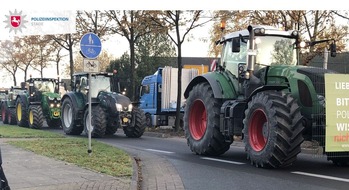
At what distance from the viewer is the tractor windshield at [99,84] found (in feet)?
63.8

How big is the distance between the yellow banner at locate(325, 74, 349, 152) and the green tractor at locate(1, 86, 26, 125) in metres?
21.6

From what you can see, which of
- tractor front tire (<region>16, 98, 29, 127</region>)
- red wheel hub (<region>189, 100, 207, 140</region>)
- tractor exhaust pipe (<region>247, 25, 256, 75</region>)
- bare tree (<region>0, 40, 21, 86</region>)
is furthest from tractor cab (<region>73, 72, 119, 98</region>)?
bare tree (<region>0, 40, 21, 86</region>)

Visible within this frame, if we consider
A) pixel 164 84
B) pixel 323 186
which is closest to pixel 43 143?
pixel 323 186

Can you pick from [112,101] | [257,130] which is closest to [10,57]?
[112,101]

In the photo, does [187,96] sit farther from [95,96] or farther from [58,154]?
[95,96]

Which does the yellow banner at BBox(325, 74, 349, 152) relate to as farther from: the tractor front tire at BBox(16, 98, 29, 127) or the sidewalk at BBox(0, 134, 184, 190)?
the tractor front tire at BBox(16, 98, 29, 127)

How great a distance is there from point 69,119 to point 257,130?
12.2 metres

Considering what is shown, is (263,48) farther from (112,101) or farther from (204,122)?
(112,101)

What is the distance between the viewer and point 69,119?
788 inches

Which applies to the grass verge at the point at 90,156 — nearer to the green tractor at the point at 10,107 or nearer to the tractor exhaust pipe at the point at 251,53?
the tractor exhaust pipe at the point at 251,53

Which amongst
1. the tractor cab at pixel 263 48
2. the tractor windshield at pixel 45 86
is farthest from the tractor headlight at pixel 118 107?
the tractor windshield at pixel 45 86

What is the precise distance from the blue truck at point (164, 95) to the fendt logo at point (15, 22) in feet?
23.6

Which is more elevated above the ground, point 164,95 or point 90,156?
point 164,95

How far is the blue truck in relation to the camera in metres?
22.8
